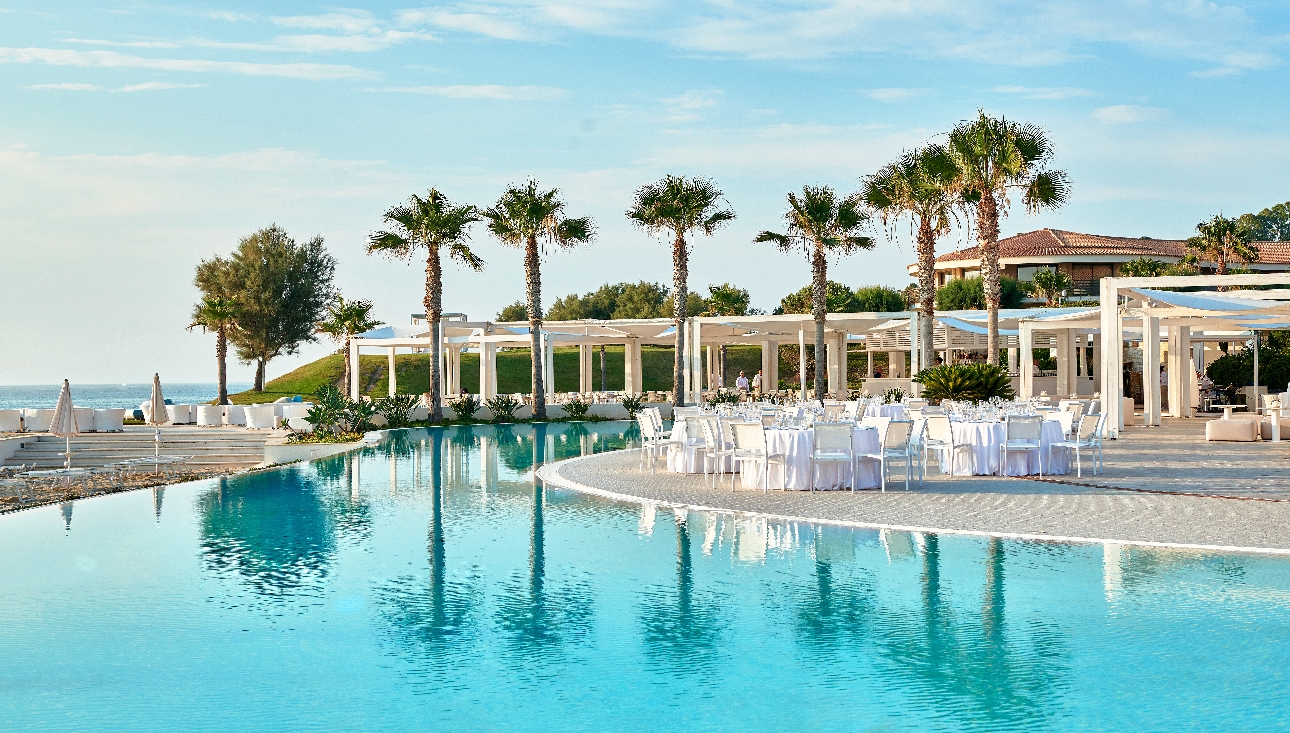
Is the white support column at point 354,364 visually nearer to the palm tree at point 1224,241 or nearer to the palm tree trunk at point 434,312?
the palm tree trunk at point 434,312

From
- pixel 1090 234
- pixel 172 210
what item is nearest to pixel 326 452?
pixel 172 210

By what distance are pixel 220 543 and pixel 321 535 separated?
2.82ft

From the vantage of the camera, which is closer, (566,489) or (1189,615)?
(1189,615)

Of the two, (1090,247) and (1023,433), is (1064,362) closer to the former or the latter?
(1023,433)

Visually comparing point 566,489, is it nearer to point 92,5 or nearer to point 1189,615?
point 1189,615

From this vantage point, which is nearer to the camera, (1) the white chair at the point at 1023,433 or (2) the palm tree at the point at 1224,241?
(1) the white chair at the point at 1023,433

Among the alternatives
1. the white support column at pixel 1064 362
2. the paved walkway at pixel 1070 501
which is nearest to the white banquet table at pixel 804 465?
the paved walkway at pixel 1070 501

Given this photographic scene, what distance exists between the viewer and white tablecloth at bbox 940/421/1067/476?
14078 millimetres

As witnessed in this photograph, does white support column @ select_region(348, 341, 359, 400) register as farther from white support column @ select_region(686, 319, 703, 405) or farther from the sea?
the sea

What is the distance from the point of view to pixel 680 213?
30.0 m

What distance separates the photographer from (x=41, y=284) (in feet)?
124

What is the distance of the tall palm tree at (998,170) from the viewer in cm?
2370

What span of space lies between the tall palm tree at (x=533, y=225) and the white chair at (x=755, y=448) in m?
16.5

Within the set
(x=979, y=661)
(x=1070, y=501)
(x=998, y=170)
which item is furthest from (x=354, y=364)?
(x=979, y=661)
